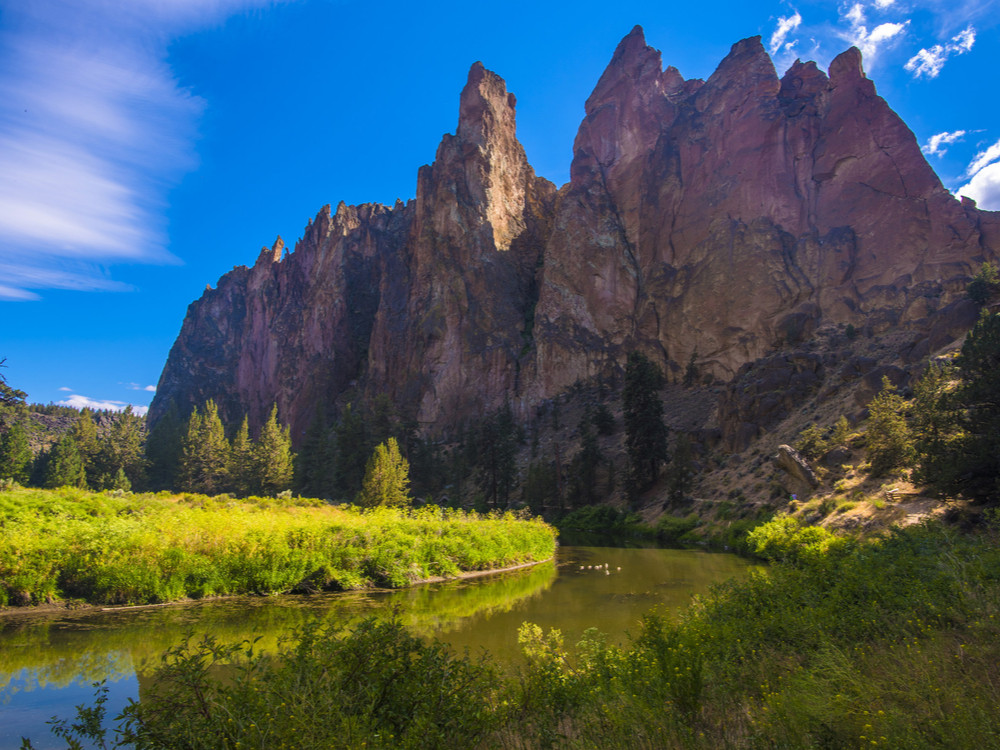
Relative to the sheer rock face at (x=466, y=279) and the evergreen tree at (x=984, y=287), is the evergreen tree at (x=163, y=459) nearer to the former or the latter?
the sheer rock face at (x=466, y=279)

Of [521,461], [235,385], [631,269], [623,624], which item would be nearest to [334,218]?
[235,385]

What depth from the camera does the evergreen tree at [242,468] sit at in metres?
67.1

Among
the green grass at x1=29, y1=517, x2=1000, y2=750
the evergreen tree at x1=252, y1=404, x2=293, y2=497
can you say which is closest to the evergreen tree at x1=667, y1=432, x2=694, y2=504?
the green grass at x1=29, y1=517, x2=1000, y2=750

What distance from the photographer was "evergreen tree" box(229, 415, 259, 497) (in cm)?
6706

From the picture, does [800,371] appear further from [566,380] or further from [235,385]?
[235,385]

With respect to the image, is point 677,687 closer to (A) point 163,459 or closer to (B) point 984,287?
(B) point 984,287

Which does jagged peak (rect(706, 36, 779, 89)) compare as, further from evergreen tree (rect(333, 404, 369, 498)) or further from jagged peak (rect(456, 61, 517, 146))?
evergreen tree (rect(333, 404, 369, 498))

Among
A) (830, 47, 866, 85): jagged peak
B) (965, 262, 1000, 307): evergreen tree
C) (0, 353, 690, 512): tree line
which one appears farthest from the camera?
(830, 47, 866, 85): jagged peak

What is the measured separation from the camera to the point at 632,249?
91000 millimetres

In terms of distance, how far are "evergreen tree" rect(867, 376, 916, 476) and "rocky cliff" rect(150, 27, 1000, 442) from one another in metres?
19.3

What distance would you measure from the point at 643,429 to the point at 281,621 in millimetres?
44430

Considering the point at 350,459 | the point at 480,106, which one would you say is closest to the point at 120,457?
the point at 350,459

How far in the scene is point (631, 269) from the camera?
8875cm

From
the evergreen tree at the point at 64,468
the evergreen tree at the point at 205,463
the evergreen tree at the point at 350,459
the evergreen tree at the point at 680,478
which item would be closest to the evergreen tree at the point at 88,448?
the evergreen tree at the point at 64,468
